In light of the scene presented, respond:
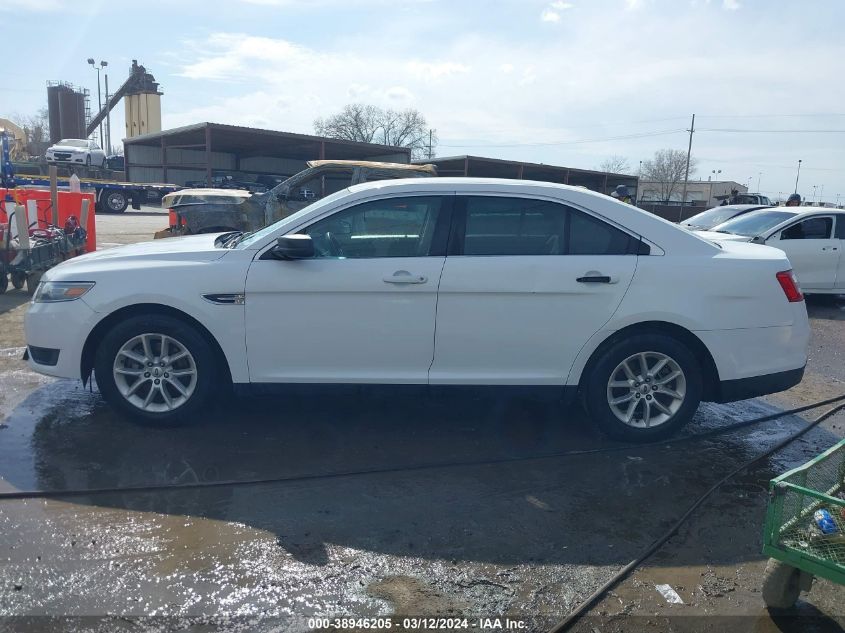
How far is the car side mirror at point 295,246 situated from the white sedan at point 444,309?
1.0 inches

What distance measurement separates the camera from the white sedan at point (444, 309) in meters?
4.52

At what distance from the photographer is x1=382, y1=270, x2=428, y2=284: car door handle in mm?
4477

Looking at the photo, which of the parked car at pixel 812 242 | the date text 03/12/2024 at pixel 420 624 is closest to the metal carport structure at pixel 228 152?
the parked car at pixel 812 242

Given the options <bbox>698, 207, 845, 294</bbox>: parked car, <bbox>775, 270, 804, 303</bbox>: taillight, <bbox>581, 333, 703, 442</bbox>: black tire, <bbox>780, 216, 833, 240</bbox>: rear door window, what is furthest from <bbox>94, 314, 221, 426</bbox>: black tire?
<bbox>780, 216, 833, 240</bbox>: rear door window

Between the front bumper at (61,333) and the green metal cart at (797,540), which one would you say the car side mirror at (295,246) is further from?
the green metal cart at (797,540)

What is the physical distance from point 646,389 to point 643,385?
36mm

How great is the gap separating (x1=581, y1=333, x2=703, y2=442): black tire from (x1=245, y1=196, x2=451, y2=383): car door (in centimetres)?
116

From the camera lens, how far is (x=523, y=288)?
4.53m

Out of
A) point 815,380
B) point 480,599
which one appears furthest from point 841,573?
point 815,380

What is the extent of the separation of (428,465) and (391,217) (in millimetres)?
1674

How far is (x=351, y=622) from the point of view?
9.33ft

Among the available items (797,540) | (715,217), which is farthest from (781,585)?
(715,217)

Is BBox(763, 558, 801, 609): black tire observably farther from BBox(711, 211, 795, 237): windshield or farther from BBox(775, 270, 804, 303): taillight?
BBox(711, 211, 795, 237): windshield

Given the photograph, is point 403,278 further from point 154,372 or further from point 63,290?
point 63,290
